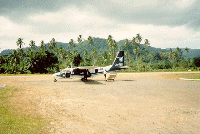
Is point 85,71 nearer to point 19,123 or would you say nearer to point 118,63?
point 118,63

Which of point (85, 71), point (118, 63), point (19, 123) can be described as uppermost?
point (118, 63)

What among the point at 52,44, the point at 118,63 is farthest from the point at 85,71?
the point at 52,44

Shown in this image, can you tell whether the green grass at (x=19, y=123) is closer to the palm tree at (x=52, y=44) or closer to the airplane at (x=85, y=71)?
the airplane at (x=85, y=71)

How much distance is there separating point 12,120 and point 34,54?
54883mm

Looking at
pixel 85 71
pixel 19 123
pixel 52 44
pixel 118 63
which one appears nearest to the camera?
pixel 19 123

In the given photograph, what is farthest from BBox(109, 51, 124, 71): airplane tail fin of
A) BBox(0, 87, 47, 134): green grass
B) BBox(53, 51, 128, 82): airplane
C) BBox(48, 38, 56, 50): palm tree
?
BBox(48, 38, 56, 50): palm tree

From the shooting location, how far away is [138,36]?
365ft

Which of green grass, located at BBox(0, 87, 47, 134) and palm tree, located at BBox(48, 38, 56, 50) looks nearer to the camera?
green grass, located at BBox(0, 87, 47, 134)

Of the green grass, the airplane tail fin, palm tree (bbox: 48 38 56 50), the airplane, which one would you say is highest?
palm tree (bbox: 48 38 56 50)

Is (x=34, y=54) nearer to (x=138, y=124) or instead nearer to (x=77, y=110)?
(x=77, y=110)

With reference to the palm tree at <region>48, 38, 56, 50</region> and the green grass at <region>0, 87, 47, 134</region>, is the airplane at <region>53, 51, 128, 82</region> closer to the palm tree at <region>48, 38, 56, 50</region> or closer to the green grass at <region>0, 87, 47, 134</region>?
the green grass at <region>0, 87, 47, 134</region>

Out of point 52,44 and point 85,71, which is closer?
point 85,71

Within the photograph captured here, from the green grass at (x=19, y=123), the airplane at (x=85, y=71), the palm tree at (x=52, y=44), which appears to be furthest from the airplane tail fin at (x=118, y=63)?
the palm tree at (x=52, y=44)

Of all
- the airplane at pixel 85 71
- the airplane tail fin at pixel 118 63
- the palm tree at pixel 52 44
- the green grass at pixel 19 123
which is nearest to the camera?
the green grass at pixel 19 123
